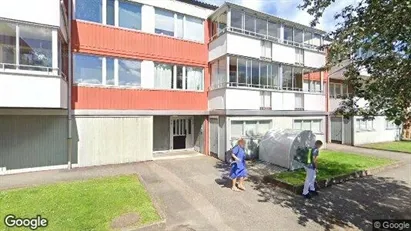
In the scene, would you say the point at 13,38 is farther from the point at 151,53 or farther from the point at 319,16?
the point at 319,16

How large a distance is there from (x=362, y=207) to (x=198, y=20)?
12686 millimetres

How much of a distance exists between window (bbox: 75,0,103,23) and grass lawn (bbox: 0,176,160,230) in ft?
25.8

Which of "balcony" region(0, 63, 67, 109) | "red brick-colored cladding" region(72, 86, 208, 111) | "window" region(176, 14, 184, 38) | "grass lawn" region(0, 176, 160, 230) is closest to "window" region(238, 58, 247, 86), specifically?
"red brick-colored cladding" region(72, 86, 208, 111)

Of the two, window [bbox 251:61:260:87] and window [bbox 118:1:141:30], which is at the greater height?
window [bbox 118:1:141:30]

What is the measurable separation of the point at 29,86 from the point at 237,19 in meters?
10.6

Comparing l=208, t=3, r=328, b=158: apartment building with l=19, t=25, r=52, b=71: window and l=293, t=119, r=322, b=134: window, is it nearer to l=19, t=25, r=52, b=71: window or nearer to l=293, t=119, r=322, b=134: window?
l=293, t=119, r=322, b=134: window

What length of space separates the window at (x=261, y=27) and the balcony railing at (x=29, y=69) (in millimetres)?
10867

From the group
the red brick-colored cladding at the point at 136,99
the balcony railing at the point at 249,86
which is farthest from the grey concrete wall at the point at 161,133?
the balcony railing at the point at 249,86

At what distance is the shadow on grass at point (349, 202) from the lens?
6.69 metres

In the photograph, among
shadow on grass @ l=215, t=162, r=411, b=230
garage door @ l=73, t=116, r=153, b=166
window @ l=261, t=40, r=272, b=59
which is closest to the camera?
shadow on grass @ l=215, t=162, r=411, b=230

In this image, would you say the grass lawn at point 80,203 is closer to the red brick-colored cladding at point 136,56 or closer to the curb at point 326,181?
the red brick-colored cladding at point 136,56

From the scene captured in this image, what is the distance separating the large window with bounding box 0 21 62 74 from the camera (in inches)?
341

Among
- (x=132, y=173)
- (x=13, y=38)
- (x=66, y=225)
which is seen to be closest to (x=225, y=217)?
(x=66, y=225)

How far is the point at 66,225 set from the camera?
574cm
